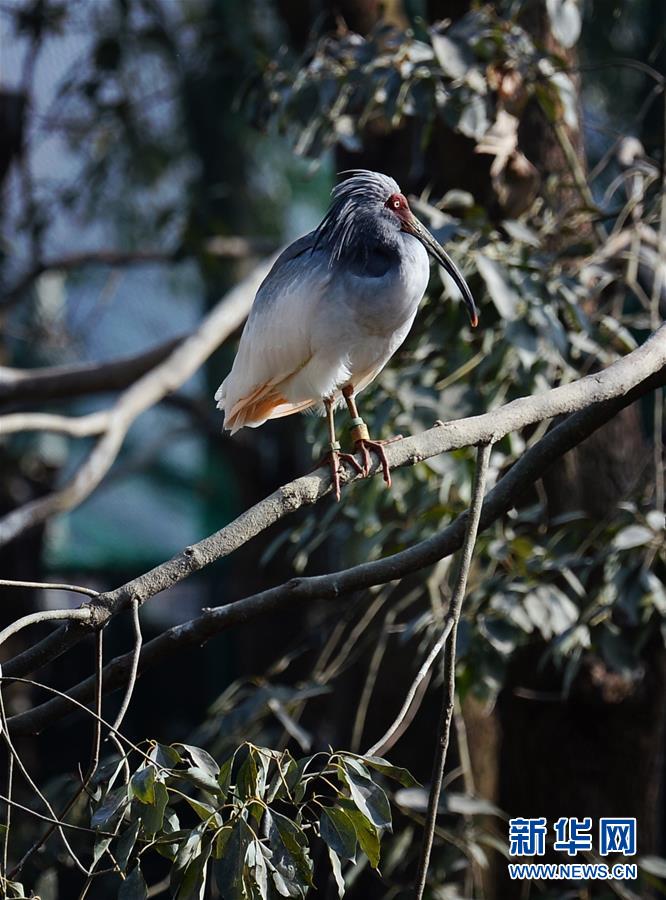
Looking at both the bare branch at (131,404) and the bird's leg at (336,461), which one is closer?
the bird's leg at (336,461)

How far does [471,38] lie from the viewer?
3.44 m

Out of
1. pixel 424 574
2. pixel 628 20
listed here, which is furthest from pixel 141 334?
pixel 424 574

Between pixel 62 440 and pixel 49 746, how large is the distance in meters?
2.00

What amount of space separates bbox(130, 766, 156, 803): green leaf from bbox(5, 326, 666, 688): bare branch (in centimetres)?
28

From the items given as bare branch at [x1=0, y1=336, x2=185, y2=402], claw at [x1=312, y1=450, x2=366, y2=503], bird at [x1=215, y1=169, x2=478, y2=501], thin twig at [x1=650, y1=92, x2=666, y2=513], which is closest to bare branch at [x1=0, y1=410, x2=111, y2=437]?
bare branch at [x1=0, y1=336, x2=185, y2=402]

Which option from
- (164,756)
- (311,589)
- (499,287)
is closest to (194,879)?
(164,756)

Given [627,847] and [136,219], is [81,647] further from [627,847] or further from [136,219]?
[627,847]

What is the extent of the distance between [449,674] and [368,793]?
0.80 feet

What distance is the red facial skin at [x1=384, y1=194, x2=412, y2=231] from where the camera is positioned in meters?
2.86

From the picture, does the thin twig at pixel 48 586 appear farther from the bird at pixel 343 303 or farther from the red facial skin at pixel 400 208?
the red facial skin at pixel 400 208

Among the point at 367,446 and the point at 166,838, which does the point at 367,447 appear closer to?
the point at 367,446

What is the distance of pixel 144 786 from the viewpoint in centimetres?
165

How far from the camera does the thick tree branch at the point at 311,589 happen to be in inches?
80.6

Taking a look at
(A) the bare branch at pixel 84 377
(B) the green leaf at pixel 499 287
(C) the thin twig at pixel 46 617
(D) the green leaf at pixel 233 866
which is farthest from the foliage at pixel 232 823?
(A) the bare branch at pixel 84 377
